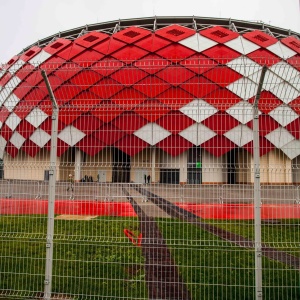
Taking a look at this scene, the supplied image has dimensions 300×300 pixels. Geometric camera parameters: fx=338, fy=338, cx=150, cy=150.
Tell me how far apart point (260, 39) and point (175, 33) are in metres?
7.92

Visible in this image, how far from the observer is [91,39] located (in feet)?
105

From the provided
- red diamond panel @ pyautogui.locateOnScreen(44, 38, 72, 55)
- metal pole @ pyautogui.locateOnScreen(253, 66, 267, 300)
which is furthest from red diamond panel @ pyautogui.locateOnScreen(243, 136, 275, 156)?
red diamond panel @ pyautogui.locateOnScreen(44, 38, 72, 55)

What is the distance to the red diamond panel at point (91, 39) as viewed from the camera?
102 feet

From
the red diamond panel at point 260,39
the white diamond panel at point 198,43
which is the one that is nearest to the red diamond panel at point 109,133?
the white diamond panel at point 198,43

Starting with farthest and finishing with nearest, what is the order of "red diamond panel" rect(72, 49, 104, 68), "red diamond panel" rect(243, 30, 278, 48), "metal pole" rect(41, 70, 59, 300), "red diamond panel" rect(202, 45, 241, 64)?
"red diamond panel" rect(243, 30, 278, 48)
"red diamond panel" rect(72, 49, 104, 68)
"red diamond panel" rect(202, 45, 241, 64)
"metal pole" rect(41, 70, 59, 300)

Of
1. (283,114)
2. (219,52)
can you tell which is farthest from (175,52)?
(283,114)

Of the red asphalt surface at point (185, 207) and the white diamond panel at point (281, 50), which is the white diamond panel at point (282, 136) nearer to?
the red asphalt surface at point (185, 207)

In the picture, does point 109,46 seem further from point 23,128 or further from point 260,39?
point 23,128

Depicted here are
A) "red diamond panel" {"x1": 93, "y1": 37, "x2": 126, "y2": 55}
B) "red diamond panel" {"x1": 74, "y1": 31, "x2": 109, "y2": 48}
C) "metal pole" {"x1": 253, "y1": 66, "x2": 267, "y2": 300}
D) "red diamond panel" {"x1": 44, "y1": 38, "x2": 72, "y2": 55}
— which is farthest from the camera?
"red diamond panel" {"x1": 44, "y1": 38, "x2": 72, "y2": 55}

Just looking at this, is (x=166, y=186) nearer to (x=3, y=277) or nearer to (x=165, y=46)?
(x=3, y=277)

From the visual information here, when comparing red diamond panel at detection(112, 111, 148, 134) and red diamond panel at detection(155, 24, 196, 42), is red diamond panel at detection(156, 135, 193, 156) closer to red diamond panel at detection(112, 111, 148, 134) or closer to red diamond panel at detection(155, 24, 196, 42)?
red diamond panel at detection(112, 111, 148, 134)

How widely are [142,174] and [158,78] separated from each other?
880 inches

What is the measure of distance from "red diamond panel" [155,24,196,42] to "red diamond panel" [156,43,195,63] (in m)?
0.84

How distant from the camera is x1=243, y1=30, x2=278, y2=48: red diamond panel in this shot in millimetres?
30609
